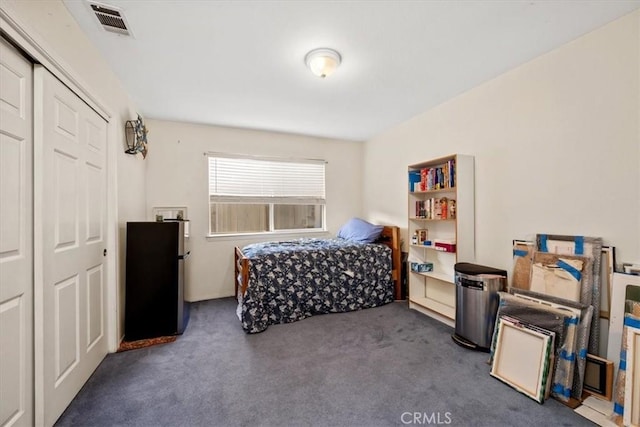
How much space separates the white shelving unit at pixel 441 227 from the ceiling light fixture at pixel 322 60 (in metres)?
1.47

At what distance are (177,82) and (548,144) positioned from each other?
10.9 ft

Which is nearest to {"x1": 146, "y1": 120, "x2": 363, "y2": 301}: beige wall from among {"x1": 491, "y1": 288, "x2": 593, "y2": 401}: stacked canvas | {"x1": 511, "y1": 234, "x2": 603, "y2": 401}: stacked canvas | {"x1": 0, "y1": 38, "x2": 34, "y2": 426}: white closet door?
A: {"x1": 0, "y1": 38, "x2": 34, "y2": 426}: white closet door

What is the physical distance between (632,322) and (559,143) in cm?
130

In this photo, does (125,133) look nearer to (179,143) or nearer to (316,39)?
(179,143)

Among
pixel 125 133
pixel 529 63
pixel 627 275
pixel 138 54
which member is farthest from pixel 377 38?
pixel 125 133

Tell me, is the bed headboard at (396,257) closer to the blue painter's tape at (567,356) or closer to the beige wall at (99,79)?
the blue painter's tape at (567,356)

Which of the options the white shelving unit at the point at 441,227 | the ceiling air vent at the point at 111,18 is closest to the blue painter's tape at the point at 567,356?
the white shelving unit at the point at 441,227

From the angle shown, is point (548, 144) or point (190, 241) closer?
point (548, 144)

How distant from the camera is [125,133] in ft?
8.63

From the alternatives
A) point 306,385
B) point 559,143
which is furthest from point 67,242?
point 559,143

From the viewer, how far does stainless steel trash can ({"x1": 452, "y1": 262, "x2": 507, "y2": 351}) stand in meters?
2.23

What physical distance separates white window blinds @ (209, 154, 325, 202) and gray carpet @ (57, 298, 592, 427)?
204cm

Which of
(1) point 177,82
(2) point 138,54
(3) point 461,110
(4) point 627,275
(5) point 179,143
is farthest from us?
(5) point 179,143

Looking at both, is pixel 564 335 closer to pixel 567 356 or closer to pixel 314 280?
pixel 567 356
